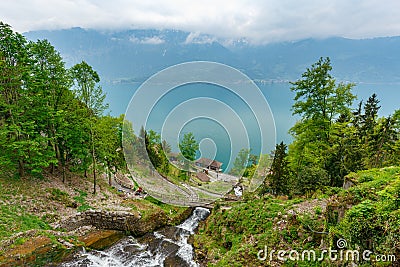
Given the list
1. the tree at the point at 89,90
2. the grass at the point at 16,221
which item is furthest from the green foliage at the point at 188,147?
the grass at the point at 16,221

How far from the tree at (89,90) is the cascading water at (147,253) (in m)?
7.57

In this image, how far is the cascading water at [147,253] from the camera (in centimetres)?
1184

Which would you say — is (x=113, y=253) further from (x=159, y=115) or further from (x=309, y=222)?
(x=309, y=222)

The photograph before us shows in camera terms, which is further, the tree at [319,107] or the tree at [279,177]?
the tree at [279,177]

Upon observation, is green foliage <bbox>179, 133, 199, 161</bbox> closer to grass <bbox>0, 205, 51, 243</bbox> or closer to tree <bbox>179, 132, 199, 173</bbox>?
tree <bbox>179, 132, 199, 173</bbox>

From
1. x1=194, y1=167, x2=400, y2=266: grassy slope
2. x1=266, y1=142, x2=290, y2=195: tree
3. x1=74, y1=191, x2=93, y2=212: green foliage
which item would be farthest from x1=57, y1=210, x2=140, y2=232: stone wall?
x1=266, y1=142, x2=290, y2=195: tree

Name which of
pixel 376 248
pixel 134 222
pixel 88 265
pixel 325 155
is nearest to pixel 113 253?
pixel 88 265

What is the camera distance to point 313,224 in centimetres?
912

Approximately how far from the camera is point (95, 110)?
677 inches

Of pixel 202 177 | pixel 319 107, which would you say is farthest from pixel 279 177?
pixel 202 177

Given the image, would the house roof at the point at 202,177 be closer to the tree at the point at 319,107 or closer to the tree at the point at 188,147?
the tree at the point at 188,147

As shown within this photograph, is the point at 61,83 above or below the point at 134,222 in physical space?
above

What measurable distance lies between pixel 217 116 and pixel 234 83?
88.7 inches

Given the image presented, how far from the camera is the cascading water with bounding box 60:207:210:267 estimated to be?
1184 cm
